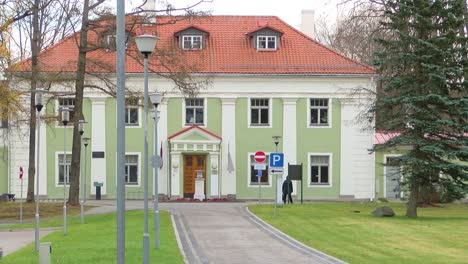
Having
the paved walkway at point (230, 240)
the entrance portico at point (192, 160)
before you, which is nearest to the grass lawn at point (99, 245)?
the paved walkway at point (230, 240)

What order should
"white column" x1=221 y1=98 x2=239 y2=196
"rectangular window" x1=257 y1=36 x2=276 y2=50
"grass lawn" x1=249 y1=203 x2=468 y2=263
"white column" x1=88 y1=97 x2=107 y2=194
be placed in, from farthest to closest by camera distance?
"rectangular window" x1=257 y1=36 x2=276 y2=50
"white column" x1=221 y1=98 x2=239 y2=196
"white column" x1=88 y1=97 x2=107 y2=194
"grass lawn" x1=249 y1=203 x2=468 y2=263

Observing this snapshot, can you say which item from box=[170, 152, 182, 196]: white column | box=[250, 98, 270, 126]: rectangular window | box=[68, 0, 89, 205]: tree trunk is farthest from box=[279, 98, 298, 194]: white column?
box=[68, 0, 89, 205]: tree trunk

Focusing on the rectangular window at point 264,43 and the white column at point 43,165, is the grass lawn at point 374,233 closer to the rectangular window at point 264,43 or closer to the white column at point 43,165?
the rectangular window at point 264,43

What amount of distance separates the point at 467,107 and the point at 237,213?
10404 millimetres

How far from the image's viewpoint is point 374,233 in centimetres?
2373

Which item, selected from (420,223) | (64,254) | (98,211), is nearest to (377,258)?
(64,254)

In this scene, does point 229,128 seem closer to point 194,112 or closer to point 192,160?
point 194,112

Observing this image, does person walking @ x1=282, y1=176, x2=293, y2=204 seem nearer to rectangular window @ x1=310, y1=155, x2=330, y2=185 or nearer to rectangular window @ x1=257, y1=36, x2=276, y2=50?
rectangular window @ x1=310, y1=155, x2=330, y2=185

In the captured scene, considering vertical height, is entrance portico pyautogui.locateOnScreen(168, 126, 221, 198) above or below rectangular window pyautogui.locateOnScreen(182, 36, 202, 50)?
below

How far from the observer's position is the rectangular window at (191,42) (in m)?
47.8

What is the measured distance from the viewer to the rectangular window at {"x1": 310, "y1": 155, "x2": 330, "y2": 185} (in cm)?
4659

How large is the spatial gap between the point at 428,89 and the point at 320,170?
17071mm

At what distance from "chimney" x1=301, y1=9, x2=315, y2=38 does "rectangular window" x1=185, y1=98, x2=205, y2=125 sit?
11.4m

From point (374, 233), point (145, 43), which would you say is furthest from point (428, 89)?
point (145, 43)
